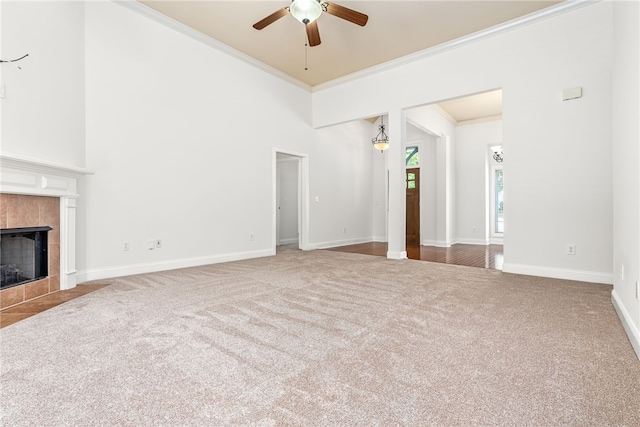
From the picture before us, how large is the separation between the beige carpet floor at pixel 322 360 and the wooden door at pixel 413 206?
4.93 m

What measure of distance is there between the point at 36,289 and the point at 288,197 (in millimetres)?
5793

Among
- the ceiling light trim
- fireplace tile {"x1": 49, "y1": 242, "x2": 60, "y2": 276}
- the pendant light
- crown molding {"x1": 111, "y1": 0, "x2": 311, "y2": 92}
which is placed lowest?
fireplace tile {"x1": 49, "y1": 242, "x2": 60, "y2": 276}

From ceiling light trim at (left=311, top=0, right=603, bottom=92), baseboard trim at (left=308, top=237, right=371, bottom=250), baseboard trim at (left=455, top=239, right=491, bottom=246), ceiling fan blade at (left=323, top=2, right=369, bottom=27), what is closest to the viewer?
ceiling fan blade at (left=323, top=2, right=369, bottom=27)

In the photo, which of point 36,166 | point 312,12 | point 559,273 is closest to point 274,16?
point 312,12

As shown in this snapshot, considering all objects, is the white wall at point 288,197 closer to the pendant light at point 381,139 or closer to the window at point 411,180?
the pendant light at point 381,139

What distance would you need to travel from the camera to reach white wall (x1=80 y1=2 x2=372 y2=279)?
3648 mm

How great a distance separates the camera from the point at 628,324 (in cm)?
202

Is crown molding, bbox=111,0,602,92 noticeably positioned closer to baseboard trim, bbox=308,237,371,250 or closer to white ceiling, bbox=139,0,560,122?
white ceiling, bbox=139,0,560,122

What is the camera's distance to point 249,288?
3.26m

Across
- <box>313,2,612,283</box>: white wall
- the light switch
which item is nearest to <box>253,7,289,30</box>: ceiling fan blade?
<box>313,2,612,283</box>: white wall

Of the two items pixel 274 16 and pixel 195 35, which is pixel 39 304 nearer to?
pixel 274 16

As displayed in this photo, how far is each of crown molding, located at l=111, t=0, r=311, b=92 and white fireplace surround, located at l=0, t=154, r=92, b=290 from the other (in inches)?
89.8

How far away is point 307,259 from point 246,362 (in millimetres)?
3588

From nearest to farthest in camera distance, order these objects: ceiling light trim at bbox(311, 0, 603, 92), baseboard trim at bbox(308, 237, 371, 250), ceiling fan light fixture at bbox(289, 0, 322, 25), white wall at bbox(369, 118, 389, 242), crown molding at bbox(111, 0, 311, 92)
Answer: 1. ceiling fan light fixture at bbox(289, 0, 322, 25)
2. ceiling light trim at bbox(311, 0, 603, 92)
3. crown molding at bbox(111, 0, 311, 92)
4. baseboard trim at bbox(308, 237, 371, 250)
5. white wall at bbox(369, 118, 389, 242)
